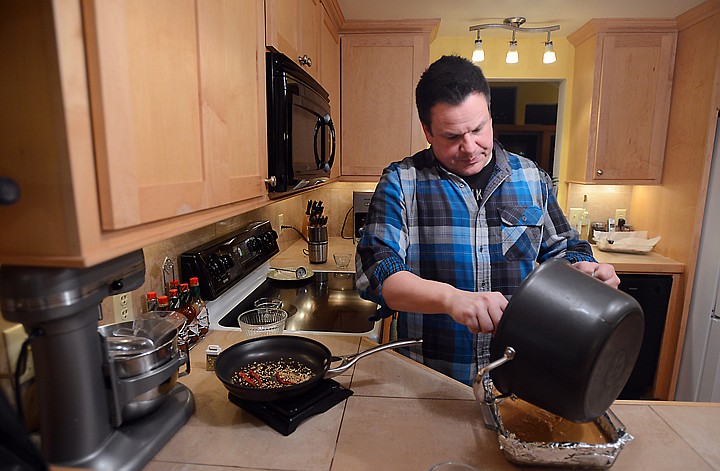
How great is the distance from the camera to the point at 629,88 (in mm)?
2762

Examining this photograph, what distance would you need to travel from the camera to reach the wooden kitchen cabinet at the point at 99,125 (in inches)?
23.3

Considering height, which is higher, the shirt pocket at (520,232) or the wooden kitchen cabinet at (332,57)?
the wooden kitchen cabinet at (332,57)

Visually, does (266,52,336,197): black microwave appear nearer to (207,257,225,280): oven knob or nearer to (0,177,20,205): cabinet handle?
(207,257,225,280): oven knob

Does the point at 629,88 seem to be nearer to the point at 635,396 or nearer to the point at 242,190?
the point at 635,396

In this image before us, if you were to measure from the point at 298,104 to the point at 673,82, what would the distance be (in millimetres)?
2414

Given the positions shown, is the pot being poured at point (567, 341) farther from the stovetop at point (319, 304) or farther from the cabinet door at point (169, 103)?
the stovetop at point (319, 304)

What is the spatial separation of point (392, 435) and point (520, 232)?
727 millimetres

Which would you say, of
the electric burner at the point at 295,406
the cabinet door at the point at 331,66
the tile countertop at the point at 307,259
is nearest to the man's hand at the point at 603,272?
the electric burner at the point at 295,406

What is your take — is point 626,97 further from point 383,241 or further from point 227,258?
point 227,258

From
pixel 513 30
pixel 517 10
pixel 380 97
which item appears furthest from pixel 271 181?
pixel 513 30

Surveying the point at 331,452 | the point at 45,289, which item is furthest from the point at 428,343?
the point at 45,289

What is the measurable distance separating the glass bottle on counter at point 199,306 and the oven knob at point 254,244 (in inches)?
19.3

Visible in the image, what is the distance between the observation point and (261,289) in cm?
209

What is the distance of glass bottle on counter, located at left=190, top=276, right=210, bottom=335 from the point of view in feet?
4.68
